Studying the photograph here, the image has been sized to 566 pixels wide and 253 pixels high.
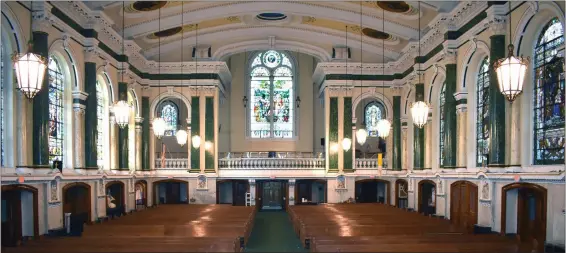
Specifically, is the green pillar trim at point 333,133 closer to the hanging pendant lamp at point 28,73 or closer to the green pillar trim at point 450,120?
the green pillar trim at point 450,120

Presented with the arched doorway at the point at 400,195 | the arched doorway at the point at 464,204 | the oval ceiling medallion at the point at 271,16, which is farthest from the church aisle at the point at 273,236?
the oval ceiling medallion at the point at 271,16

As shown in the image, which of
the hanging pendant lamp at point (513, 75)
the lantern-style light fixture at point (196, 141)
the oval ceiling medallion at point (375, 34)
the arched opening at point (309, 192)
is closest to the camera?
the hanging pendant lamp at point (513, 75)

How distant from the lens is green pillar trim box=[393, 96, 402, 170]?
26.2 metres

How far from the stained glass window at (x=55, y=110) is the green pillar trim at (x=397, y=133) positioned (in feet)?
54.2

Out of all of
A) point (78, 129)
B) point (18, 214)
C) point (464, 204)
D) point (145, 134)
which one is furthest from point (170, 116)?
point (464, 204)

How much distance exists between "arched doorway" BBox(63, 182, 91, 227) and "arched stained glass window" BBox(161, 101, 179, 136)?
12.5 m

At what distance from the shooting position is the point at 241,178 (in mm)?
27344

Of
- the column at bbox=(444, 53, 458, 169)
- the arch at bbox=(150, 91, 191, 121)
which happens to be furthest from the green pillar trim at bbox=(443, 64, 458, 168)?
the arch at bbox=(150, 91, 191, 121)

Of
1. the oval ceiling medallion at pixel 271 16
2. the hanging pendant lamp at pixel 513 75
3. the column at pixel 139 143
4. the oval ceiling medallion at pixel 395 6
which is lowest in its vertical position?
the column at pixel 139 143

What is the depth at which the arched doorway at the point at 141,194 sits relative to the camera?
80.1ft

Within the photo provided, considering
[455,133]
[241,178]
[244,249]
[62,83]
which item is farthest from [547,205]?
[241,178]

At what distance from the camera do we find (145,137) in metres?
25.8

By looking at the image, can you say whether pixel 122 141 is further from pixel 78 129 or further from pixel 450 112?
pixel 450 112

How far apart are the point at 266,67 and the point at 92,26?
15464 mm
